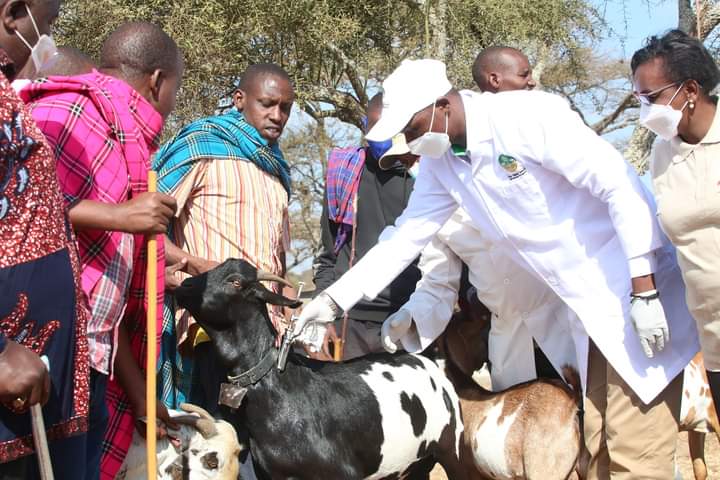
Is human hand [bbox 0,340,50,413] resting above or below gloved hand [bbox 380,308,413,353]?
above

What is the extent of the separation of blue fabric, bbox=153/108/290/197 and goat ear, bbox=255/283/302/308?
0.71 m

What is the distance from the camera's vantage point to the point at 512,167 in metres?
3.89

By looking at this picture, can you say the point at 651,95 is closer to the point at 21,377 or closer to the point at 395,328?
the point at 395,328

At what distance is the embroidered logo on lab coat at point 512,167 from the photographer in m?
3.88

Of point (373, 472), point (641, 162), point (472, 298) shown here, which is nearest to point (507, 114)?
point (472, 298)

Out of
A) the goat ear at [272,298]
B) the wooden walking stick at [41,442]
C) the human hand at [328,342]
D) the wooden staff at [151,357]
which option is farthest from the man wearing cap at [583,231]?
the wooden walking stick at [41,442]

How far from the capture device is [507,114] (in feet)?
12.8

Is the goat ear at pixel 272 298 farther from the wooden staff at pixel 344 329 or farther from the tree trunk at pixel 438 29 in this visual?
the tree trunk at pixel 438 29

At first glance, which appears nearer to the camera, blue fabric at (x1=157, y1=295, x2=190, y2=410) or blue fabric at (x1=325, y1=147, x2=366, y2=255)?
blue fabric at (x1=157, y1=295, x2=190, y2=410)

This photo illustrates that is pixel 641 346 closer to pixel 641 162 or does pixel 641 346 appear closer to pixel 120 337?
pixel 120 337

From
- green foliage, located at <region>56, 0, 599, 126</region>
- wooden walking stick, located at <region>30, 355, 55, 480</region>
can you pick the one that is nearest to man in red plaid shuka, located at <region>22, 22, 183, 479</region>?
wooden walking stick, located at <region>30, 355, 55, 480</region>

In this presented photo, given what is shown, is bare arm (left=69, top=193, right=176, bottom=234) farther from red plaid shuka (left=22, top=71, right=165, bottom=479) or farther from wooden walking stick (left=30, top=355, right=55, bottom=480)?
wooden walking stick (left=30, top=355, right=55, bottom=480)

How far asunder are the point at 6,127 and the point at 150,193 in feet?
2.02

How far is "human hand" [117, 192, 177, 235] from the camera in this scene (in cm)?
272
